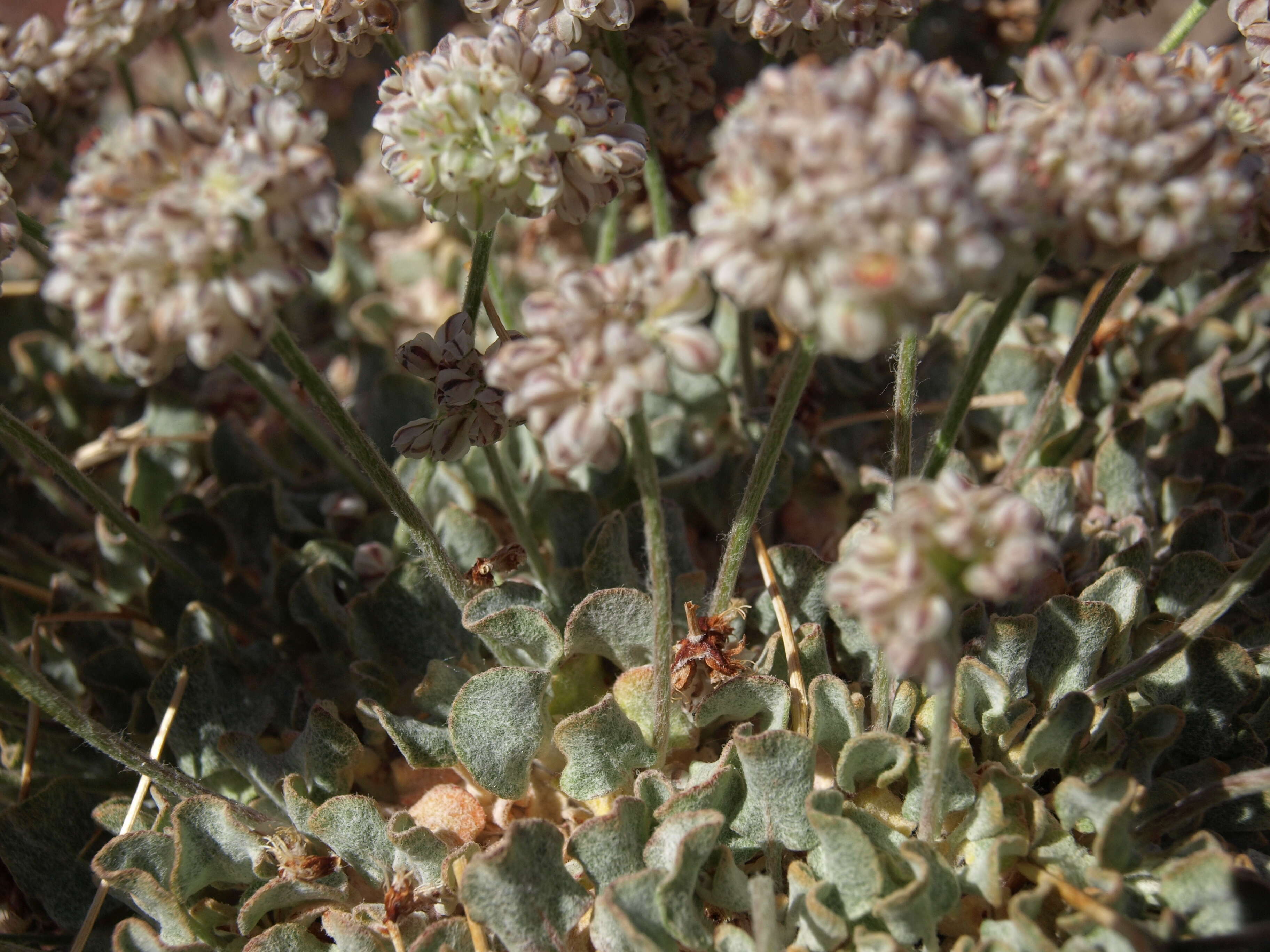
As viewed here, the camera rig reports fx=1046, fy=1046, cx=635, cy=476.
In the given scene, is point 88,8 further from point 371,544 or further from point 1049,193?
point 1049,193

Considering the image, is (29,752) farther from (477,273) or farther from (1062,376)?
(1062,376)

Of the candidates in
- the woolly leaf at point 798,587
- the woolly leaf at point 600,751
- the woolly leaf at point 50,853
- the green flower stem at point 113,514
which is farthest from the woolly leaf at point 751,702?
the woolly leaf at point 50,853

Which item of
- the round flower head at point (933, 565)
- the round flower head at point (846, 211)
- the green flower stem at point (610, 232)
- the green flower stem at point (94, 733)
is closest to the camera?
the round flower head at point (846, 211)

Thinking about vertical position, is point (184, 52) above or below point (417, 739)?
above

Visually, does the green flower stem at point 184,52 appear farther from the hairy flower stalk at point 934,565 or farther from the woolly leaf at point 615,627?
the hairy flower stalk at point 934,565

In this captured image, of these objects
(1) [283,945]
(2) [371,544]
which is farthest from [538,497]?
(1) [283,945]

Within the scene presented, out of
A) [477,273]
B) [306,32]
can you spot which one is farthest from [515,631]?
[306,32]
